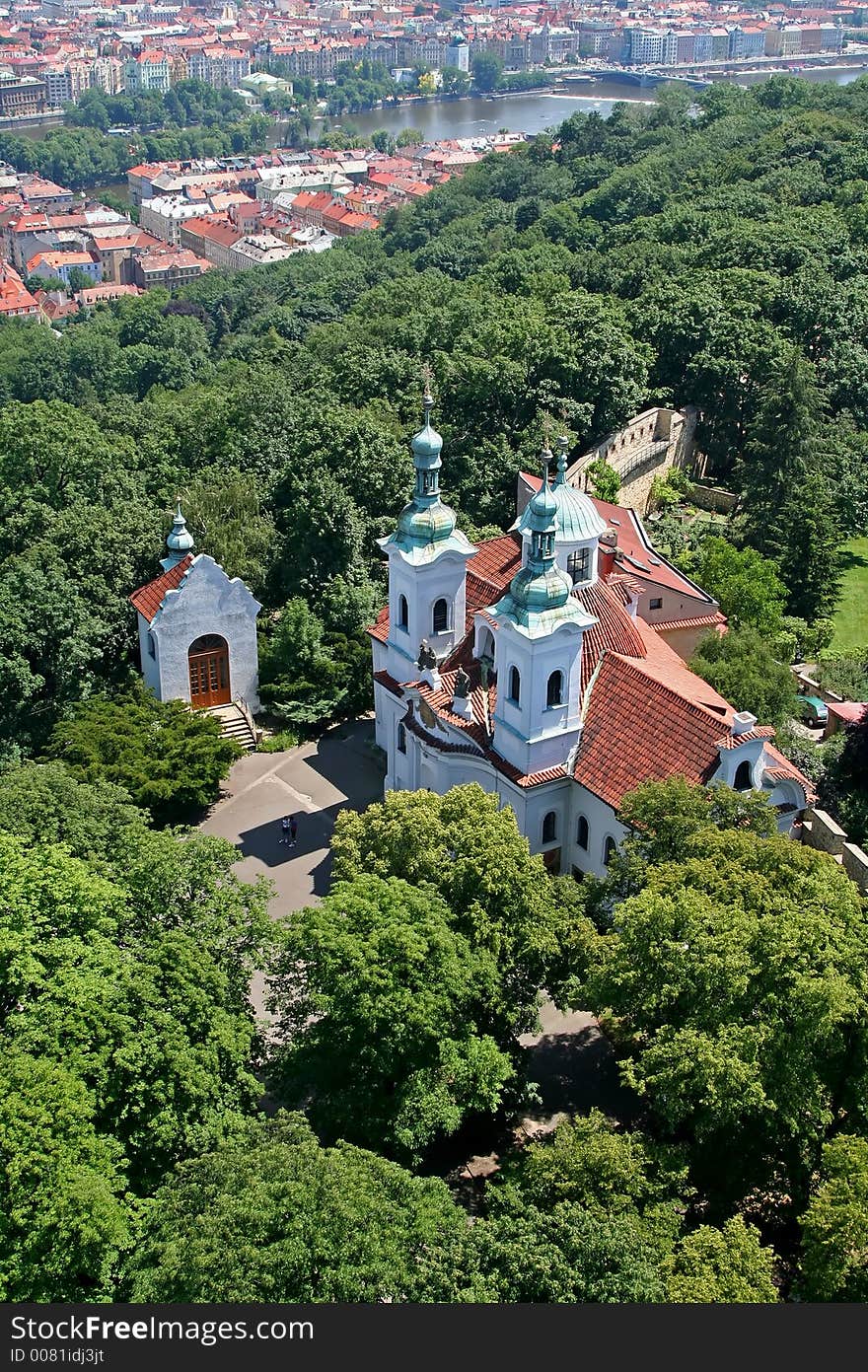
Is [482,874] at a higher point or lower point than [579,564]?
lower

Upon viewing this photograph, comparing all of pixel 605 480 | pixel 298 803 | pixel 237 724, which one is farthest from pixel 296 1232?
pixel 605 480

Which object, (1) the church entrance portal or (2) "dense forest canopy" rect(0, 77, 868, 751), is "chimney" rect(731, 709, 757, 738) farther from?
(1) the church entrance portal

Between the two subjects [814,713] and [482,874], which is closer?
[482,874]

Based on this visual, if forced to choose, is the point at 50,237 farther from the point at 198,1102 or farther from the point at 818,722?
the point at 198,1102

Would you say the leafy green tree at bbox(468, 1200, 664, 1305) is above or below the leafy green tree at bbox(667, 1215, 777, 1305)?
above

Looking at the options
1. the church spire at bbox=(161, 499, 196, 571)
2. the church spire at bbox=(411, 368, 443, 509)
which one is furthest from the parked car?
the church spire at bbox=(161, 499, 196, 571)

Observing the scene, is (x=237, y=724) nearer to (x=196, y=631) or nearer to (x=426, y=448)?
(x=196, y=631)

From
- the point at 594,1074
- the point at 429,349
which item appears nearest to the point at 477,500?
the point at 429,349
